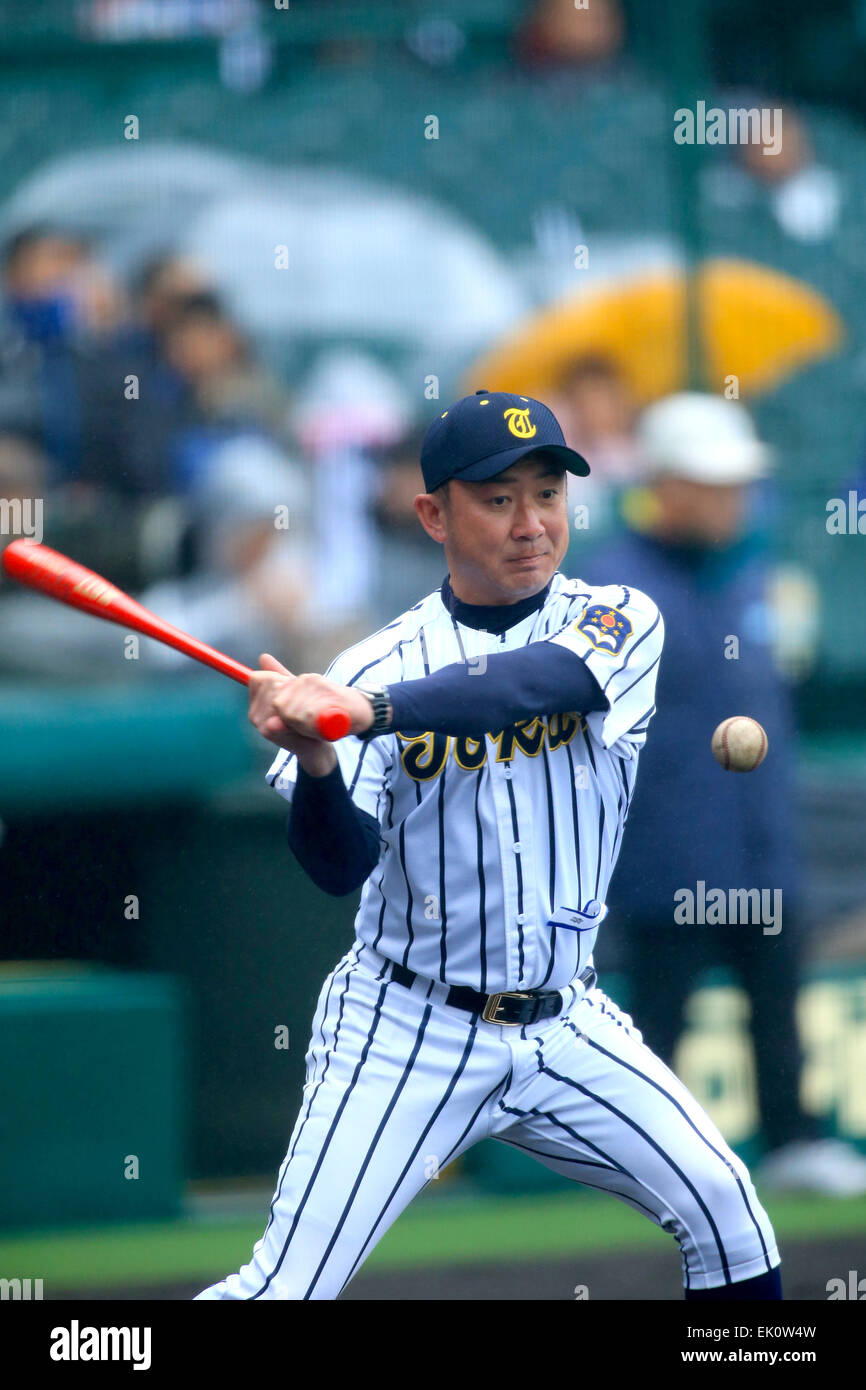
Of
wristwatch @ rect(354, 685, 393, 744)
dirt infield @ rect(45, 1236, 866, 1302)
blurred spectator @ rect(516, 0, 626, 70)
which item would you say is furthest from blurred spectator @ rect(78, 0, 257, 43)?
dirt infield @ rect(45, 1236, 866, 1302)

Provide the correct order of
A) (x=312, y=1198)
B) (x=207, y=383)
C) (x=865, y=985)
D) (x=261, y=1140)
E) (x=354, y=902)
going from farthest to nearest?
(x=207, y=383) → (x=865, y=985) → (x=261, y=1140) → (x=354, y=902) → (x=312, y=1198)

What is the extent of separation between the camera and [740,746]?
2.97 m

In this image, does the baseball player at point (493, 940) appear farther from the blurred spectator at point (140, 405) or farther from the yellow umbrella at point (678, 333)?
the yellow umbrella at point (678, 333)

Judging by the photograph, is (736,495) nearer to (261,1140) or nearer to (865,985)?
(865,985)

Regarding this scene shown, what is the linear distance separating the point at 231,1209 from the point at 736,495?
2.00 metres

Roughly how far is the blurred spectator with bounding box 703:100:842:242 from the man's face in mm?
2354

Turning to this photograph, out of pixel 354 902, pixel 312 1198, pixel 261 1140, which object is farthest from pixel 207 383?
Result: pixel 312 1198

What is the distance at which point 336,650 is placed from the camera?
14.0ft

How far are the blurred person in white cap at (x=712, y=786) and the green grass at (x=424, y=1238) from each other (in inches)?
6.8

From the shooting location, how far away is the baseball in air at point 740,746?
9.72 ft

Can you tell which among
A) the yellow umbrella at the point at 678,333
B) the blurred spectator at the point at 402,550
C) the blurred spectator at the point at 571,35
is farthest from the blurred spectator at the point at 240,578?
the blurred spectator at the point at 571,35

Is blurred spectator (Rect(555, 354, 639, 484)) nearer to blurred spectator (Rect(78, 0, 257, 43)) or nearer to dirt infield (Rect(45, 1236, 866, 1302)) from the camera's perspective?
blurred spectator (Rect(78, 0, 257, 43))

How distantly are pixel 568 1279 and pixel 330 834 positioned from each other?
184cm

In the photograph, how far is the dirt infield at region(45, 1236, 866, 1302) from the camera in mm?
3768
